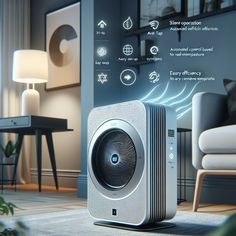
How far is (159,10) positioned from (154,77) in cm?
40

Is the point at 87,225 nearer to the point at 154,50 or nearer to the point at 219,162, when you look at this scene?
the point at 219,162

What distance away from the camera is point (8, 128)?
2.80 m

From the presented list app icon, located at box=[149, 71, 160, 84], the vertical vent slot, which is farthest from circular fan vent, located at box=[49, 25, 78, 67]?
the vertical vent slot

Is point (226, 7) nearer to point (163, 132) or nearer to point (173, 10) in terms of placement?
point (173, 10)

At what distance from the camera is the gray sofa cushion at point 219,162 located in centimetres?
164

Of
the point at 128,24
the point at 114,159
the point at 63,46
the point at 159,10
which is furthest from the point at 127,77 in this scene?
the point at 114,159

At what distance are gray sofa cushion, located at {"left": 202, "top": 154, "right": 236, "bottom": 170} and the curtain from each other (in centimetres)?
222

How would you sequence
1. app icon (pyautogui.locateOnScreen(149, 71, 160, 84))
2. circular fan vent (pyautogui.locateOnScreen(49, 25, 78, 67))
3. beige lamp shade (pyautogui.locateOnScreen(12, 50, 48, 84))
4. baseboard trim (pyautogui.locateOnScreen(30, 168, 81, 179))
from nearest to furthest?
app icon (pyautogui.locateOnScreen(149, 71, 160, 84)), beige lamp shade (pyautogui.locateOnScreen(12, 50, 48, 84)), baseboard trim (pyautogui.locateOnScreen(30, 168, 81, 179)), circular fan vent (pyautogui.locateOnScreen(49, 25, 78, 67))

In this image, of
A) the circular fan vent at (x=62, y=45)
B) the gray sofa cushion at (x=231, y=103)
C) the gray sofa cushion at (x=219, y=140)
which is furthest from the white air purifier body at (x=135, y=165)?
the circular fan vent at (x=62, y=45)

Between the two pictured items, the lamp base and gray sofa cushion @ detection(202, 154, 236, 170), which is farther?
the lamp base

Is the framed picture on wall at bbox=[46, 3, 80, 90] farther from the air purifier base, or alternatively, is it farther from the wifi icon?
the air purifier base

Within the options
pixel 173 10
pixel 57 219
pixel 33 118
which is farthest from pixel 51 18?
pixel 57 219

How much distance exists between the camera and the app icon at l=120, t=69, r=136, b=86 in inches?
A: 106

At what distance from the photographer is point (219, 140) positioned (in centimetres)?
164
